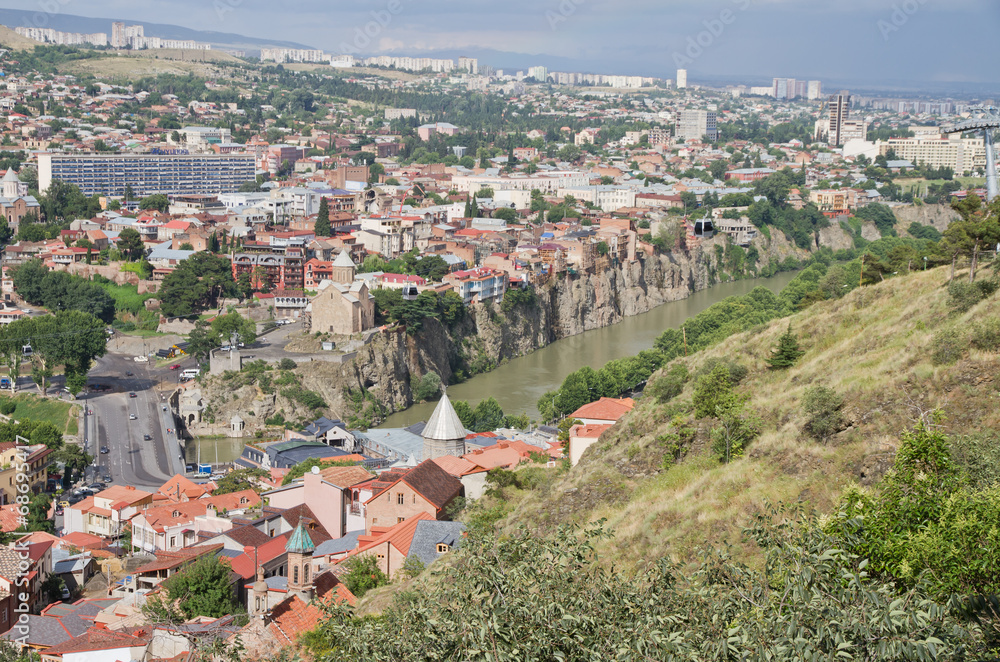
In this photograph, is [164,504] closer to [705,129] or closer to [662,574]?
[662,574]

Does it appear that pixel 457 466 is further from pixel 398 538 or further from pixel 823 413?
pixel 823 413

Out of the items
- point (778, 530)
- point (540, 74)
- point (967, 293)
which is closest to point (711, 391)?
point (967, 293)

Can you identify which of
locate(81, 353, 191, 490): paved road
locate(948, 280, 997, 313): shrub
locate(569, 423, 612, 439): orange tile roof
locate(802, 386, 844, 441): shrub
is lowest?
locate(81, 353, 191, 490): paved road

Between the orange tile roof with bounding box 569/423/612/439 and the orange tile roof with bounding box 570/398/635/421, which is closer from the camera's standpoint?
the orange tile roof with bounding box 569/423/612/439

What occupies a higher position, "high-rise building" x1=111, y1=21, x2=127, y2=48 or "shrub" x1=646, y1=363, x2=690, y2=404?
"high-rise building" x1=111, y1=21, x2=127, y2=48

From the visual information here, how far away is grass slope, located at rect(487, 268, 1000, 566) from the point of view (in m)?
7.67

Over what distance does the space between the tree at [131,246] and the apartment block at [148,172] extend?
12883 mm

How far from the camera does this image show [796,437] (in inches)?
338

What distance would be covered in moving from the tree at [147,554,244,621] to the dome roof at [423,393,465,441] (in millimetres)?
6355

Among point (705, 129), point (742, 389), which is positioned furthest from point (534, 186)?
point (742, 389)

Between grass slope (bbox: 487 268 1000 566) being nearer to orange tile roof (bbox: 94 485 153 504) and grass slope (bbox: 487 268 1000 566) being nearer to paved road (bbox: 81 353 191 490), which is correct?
orange tile roof (bbox: 94 485 153 504)

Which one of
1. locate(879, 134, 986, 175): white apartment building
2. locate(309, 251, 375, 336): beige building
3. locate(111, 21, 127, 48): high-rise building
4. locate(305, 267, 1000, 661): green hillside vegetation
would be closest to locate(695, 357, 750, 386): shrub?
locate(305, 267, 1000, 661): green hillside vegetation

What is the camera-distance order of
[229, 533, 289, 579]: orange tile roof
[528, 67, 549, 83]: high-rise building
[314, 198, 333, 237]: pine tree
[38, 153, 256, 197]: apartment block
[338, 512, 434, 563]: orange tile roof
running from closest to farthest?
1. [338, 512, 434, 563]: orange tile roof
2. [229, 533, 289, 579]: orange tile roof
3. [314, 198, 333, 237]: pine tree
4. [38, 153, 256, 197]: apartment block
5. [528, 67, 549, 83]: high-rise building

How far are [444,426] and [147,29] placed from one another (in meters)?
113
